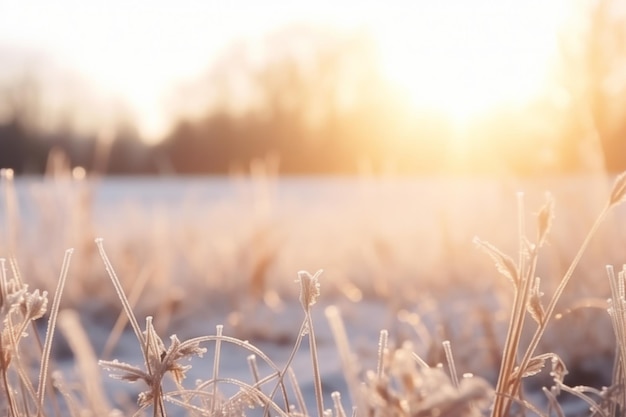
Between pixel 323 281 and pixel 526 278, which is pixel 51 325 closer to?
pixel 526 278

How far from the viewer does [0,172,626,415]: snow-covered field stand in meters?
2.12

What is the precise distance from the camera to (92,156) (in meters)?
16.7

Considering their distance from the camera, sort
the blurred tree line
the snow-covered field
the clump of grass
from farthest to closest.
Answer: the blurred tree line < the snow-covered field < the clump of grass

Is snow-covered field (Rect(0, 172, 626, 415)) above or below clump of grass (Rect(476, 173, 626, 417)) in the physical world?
below

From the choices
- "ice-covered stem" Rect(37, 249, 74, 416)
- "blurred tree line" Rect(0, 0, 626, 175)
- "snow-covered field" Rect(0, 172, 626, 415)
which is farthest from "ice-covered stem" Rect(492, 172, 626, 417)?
"blurred tree line" Rect(0, 0, 626, 175)

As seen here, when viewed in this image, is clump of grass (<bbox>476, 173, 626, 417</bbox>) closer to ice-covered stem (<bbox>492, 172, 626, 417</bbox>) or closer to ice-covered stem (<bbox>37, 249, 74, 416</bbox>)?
ice-covered stem (<bbox>492, 172, 626, 417</bbox>)

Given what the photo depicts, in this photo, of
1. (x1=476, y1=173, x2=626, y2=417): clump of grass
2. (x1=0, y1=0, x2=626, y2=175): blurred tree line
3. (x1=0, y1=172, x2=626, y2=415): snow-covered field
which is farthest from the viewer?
(x1=0, y1=0, x2=626, y2=175): blurred tree line

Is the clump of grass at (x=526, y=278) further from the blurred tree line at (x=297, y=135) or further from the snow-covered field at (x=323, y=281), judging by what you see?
the blurred tree line at (x=297, y=135)

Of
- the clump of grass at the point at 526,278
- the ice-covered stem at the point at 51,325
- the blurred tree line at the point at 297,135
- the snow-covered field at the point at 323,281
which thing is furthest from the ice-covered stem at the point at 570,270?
the blurred tree line at the point at 297,135

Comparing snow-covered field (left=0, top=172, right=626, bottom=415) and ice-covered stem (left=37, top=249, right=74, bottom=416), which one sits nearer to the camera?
ice-covered stem (left=37, top=249, right=74, bottom=416)

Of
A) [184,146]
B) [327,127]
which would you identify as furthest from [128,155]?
[327,127]

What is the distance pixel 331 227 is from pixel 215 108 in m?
18.8

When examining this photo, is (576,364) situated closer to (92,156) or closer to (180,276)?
(180,276)

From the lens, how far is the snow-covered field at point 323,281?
6.95 ft
